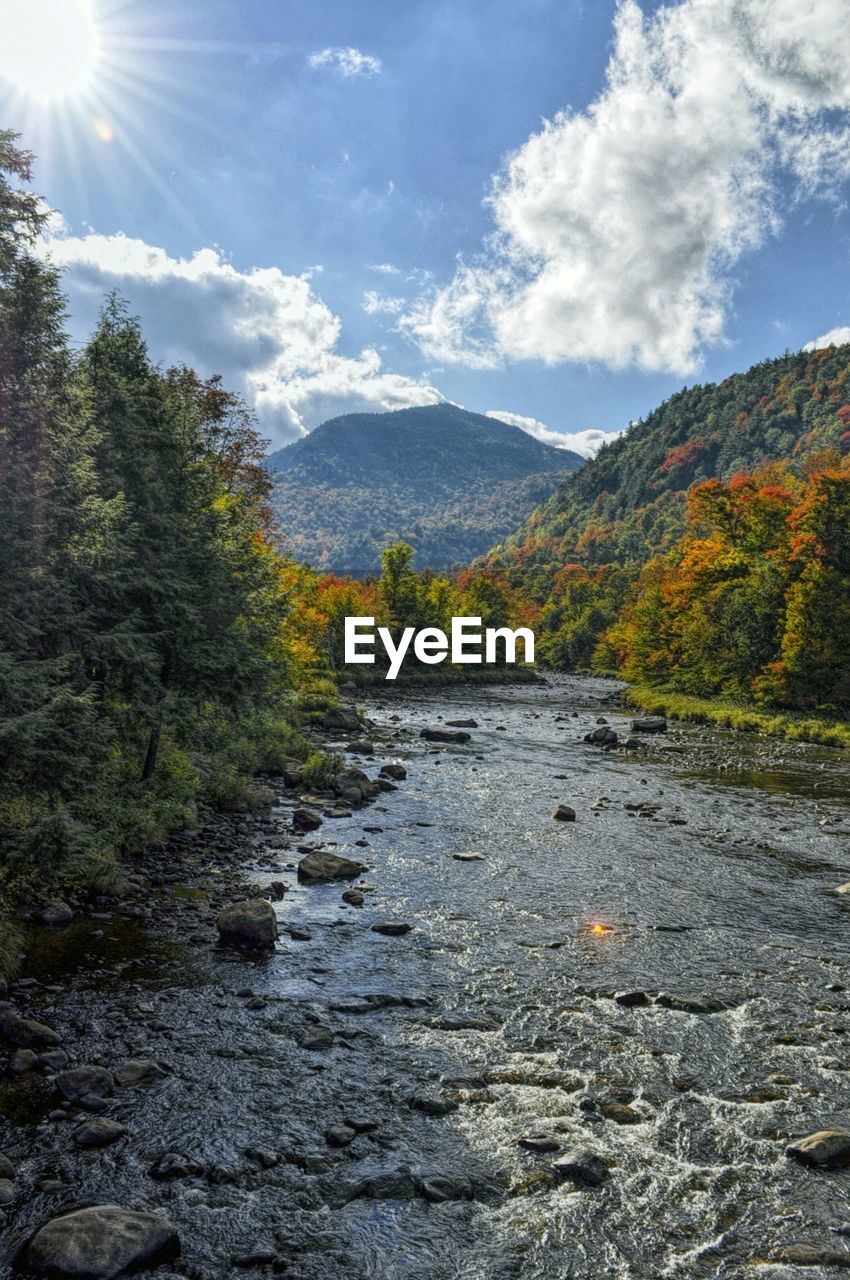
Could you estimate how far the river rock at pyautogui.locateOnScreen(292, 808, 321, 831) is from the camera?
2297 cm

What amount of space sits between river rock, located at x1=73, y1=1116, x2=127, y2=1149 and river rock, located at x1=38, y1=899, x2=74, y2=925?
612cm

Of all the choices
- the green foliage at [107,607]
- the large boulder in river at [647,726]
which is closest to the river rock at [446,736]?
the large boulder in river at [647,726]

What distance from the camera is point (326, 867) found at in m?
18.5

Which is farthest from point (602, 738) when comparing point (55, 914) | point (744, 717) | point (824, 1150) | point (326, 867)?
point (824, 1150)

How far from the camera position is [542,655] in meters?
151

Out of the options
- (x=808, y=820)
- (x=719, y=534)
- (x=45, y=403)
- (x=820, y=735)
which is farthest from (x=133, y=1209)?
(x=719, y=534)

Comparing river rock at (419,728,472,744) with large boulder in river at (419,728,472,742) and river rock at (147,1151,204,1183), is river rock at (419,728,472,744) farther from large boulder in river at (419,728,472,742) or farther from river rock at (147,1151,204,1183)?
river rock at (147,1151,204,1183)

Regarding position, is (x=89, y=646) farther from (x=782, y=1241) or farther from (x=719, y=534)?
(x=719, y=534)

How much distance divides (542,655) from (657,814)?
4936 inches

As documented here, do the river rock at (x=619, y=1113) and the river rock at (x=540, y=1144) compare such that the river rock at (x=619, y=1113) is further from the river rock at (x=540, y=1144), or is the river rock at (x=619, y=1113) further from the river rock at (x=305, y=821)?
the river rock at (x=305, y=821)

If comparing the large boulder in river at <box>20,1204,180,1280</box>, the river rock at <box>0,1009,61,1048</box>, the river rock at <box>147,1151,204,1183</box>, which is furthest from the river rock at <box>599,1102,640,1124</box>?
the river rock at <box>0,1009,61,1048</box>

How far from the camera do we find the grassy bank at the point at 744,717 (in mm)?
49344

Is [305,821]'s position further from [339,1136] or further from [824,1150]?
[824,1150]

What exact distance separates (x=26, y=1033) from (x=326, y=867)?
30.0ft
